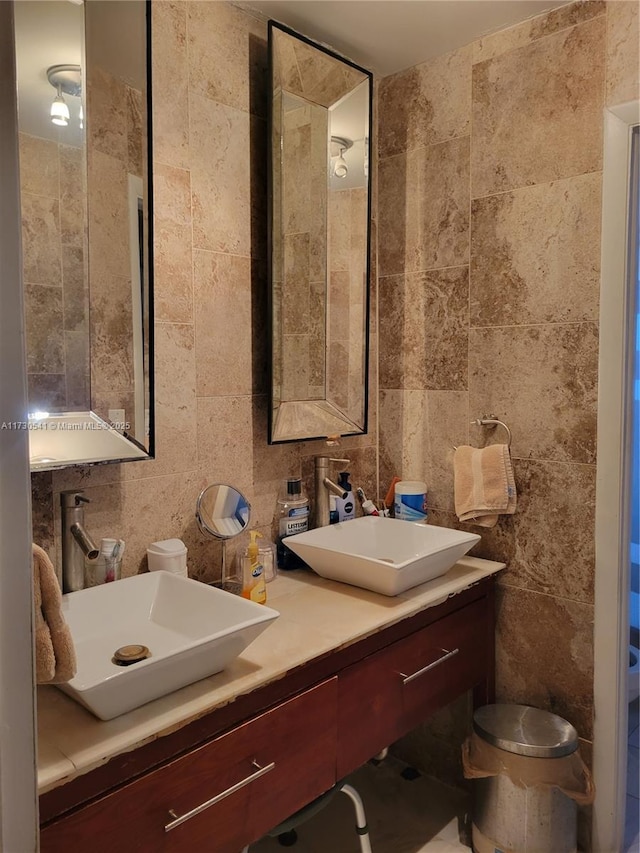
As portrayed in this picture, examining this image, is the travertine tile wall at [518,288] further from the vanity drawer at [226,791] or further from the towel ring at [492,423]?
the vanity drawer at [226,791]

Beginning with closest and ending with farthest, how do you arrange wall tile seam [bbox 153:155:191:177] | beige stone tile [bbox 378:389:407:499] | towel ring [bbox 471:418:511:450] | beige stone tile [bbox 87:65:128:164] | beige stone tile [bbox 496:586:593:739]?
beige stone tile [bbox 87:65:128:164] → wall tile seam [bbox 153:155:191:177] → beige stone tile [bbox 496:586:593:739] → towel ring [bbox 471:418:511:450] → beige stone tile [bbox 378:389:407:499]

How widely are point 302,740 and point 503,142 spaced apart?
170 centimetres

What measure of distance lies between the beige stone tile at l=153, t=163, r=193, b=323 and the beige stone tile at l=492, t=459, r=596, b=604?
3.55 feet

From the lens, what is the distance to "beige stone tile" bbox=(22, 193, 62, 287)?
125 centimetres

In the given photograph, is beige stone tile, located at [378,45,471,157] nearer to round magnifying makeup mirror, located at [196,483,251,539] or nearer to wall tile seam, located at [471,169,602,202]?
wall tile seam, located at [471,169,602,202]

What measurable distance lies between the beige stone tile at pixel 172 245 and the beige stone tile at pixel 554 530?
1.08m

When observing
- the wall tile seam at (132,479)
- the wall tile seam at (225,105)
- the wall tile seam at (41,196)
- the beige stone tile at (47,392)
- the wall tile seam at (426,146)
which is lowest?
the wall tile seam at (132,479)

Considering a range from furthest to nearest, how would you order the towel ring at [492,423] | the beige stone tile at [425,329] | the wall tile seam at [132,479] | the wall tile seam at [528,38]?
the beige stone tile at [425,329]
the towel ring at [492,423]
the wall tile seam at [528,38]
the wall tile seam at [132,479]

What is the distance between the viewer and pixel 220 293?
1.73 m

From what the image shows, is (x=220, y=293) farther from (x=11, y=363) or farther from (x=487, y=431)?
(x=11, y=363)

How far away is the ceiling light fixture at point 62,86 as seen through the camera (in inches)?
50.5

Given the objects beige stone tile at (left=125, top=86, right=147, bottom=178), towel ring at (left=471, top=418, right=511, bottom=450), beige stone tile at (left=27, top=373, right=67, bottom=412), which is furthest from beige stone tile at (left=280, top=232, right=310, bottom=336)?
beige stone tile at (left=27, top=373, right=67, bottom=412)

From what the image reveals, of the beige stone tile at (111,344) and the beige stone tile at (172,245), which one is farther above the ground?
the beige stone tile at (172,245)


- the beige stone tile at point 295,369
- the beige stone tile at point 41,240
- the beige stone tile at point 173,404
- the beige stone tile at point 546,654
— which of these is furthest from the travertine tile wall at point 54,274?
the beige stone tile at point 546,654
